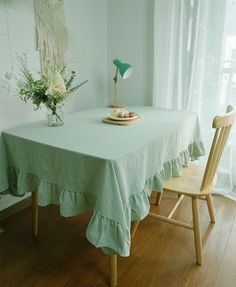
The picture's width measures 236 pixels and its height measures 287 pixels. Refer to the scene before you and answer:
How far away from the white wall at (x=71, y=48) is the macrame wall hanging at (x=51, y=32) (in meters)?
0.05

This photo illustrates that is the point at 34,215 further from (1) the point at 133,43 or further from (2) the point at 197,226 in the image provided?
(1) the point at 133,43

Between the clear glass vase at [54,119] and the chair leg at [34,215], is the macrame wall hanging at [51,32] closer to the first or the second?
the clear glass vase at [54,119]

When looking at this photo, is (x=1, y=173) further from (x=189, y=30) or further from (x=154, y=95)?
(x=189, y=30)

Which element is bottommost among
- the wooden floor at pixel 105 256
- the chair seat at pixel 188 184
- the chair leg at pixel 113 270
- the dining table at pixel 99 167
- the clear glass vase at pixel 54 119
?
the wooden floor at pixel 105 256

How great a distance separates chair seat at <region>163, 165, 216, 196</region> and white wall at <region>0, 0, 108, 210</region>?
1.14 meters

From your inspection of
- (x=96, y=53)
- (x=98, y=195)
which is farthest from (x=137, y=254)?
(x=96, y=53)

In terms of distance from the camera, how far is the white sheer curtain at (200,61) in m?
1.93

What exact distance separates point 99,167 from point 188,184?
2.36 feet

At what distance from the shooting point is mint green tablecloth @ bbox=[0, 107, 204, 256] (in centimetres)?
106

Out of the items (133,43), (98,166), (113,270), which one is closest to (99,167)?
(98,166)

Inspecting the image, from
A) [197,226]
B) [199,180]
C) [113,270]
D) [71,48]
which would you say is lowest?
[113,270]

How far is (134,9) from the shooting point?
2270 mm

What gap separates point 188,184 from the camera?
5.04ft

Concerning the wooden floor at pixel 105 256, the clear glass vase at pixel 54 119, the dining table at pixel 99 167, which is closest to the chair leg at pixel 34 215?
the wooden floor at pixel 105 256
